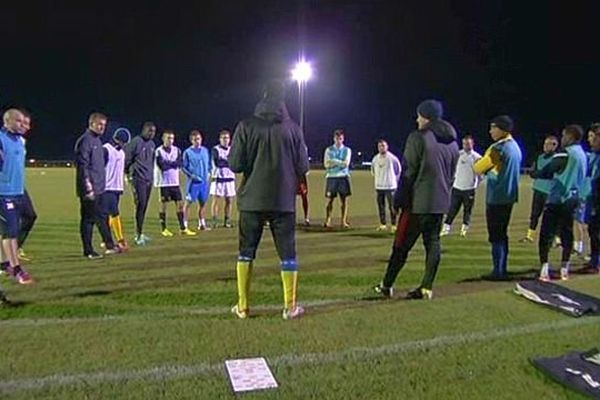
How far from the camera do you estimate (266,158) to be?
18.7 feet

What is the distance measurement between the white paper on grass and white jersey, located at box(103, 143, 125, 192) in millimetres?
6426

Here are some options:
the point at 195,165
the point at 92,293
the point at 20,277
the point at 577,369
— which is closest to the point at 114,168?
the point at 195,165

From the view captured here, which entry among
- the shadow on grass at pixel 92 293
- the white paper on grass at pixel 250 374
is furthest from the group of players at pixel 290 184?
the white paper on grass at pixel 250 374

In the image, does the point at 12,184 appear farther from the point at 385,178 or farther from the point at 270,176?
the point at 385,178

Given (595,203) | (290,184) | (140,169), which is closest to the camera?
(290,184)

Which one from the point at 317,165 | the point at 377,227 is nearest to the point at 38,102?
the point at 317,165

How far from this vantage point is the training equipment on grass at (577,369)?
409 centimetres

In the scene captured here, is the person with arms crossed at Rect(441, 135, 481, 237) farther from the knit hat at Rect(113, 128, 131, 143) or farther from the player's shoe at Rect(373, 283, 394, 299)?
the knit hat at Rect(113, 128, 131, 143)

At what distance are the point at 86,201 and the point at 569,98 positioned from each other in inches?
1585

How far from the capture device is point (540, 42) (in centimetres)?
4212

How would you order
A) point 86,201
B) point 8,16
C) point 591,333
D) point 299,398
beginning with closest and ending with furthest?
point 299,398 < point 591,333 < point 86,201 < point 8,16

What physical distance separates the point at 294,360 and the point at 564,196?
4.63 metres

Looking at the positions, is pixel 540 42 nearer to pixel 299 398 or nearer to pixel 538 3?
pixel 538 3

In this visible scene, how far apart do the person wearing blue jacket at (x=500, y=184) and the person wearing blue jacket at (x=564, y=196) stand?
0.45m
